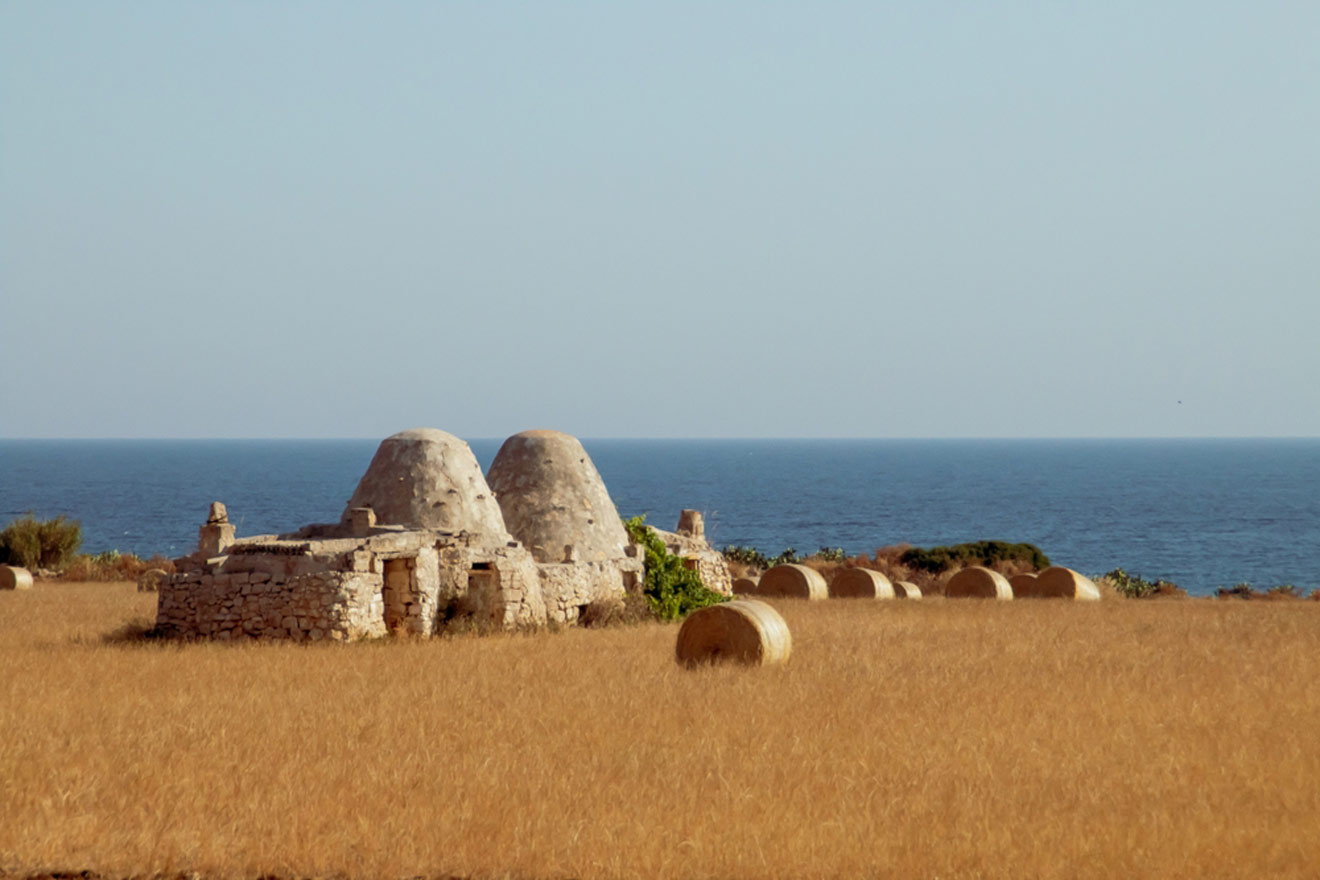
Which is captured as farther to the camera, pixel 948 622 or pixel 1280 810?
pixel 948 622

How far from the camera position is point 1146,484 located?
6166 inches

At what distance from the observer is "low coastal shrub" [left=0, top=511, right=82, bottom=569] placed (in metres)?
40.1

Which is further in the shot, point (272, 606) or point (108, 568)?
point (108, 568)

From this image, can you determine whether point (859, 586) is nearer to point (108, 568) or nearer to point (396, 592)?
point (396, 592)

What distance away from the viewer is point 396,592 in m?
21.5

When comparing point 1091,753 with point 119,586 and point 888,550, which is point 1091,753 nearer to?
point 119,586

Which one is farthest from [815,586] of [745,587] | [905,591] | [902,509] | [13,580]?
[902,509]

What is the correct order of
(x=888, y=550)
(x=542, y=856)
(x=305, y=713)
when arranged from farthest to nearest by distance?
1. (x=888, y=550)
2. (x=305, y=713)
3. (x=542, y=856)

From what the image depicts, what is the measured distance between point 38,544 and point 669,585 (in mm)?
23523

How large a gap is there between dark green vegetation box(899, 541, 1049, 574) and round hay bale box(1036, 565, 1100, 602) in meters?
11.3

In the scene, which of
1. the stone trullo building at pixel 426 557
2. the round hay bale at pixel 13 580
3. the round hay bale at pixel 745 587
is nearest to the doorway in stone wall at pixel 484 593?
the stone trullo building at pixel 426 557

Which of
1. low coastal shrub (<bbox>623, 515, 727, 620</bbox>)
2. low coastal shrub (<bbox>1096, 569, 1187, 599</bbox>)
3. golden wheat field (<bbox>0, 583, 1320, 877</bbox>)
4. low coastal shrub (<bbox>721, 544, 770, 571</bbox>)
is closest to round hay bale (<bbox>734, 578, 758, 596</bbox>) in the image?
low coastal shrub (<bbox>623, 515, 727, 620</bbox>)

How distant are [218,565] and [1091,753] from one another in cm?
1441

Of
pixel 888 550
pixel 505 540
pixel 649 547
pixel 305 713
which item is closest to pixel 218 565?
pixel 505 540
